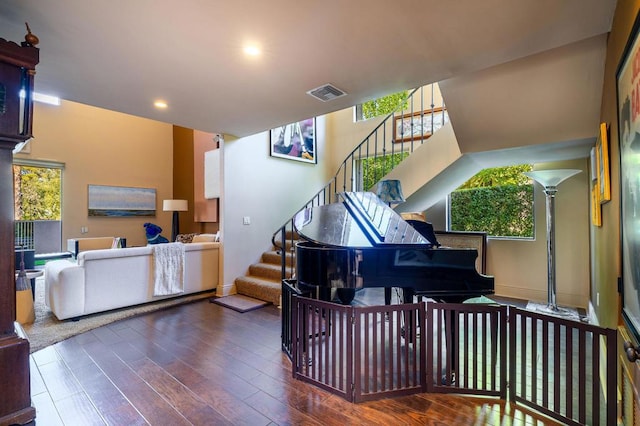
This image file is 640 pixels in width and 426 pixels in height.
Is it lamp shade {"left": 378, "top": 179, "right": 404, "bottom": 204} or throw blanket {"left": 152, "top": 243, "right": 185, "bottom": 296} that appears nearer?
lamp shade {"left": 378, "top": 179, "right": 404, "bottom": 204}

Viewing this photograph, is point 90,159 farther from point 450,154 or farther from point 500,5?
point 500,5

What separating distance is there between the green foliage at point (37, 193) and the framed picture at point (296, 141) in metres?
5.59

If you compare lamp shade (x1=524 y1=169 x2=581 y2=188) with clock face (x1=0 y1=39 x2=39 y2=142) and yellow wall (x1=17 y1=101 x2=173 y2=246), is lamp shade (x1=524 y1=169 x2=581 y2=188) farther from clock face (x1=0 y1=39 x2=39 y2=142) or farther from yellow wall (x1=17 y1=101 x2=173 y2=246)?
yellow wall (x1=17 y1=101 x2=173 y2=246)

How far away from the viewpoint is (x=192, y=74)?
2.62 m

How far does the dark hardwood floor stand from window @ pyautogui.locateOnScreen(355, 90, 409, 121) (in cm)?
473

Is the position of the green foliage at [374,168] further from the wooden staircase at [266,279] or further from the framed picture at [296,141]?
the wooden staircase at [266,279]

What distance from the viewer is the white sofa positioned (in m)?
3.46

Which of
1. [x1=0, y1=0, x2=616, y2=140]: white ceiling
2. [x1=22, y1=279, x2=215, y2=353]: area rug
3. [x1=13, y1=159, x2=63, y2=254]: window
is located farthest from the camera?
A: [x1=13, y1=159, x2=63, y2=254]: window

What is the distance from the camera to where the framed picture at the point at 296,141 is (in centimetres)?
545

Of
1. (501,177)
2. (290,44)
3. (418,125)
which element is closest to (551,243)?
(501,177)

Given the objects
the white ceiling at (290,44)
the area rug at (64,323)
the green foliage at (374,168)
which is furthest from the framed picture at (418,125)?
the area rug at (64,323)

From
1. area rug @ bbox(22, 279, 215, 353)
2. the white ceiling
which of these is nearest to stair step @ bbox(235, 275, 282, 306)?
area rug @ bbox(22, 279, 215, 353)

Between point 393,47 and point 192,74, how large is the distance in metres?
1.69

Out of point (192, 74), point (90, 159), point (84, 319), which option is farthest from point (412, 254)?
point (90, 159)
